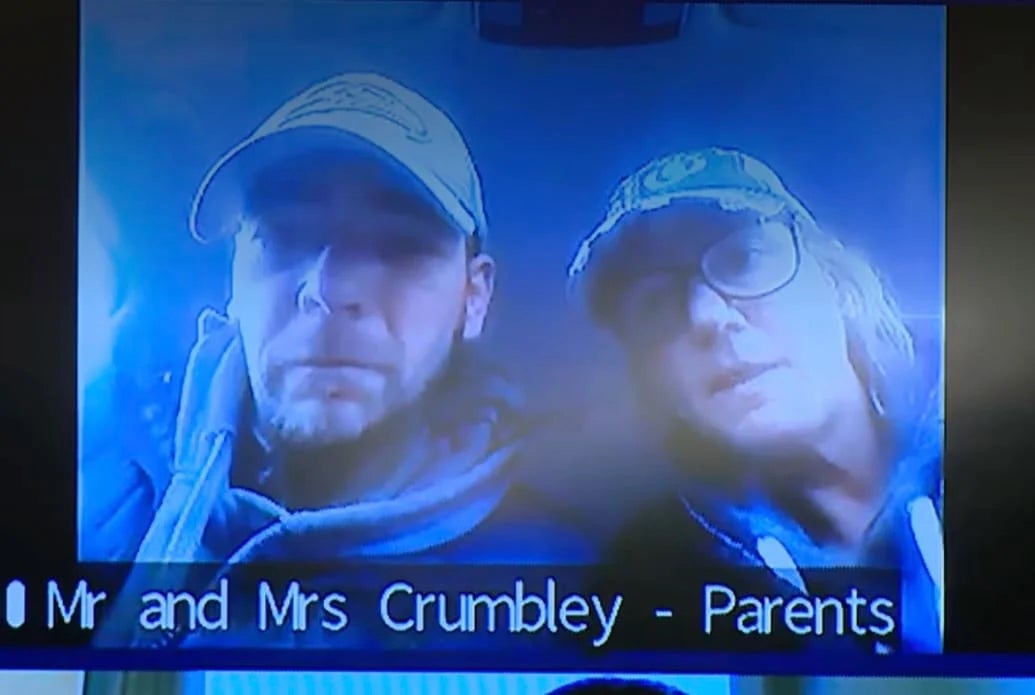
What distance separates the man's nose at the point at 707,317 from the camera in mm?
1222

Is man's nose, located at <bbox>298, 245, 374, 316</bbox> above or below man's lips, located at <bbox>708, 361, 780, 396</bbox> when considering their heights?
above

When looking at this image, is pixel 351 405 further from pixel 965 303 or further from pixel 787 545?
pixel 965 303

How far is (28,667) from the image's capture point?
1231 mm

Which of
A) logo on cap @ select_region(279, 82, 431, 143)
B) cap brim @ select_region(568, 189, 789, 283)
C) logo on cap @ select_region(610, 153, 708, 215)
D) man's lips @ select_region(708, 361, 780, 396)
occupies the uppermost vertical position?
logo on cap @ select_region(279, 82, 431, 143)

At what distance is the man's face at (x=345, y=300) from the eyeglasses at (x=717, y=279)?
0.46ft

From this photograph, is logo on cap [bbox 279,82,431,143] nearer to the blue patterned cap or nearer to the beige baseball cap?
the beige baseball cap

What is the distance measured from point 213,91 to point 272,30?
0.26 feet

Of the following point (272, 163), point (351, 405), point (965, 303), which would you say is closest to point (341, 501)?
point (351, 405)

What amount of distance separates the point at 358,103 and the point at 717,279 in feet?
1.23

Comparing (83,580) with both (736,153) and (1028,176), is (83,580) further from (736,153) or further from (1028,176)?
(1028,176)

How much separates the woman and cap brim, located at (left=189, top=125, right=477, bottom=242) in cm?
15

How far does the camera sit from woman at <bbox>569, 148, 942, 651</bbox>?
1215 mm

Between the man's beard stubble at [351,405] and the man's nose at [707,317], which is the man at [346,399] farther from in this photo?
the man's nose at [707,317]

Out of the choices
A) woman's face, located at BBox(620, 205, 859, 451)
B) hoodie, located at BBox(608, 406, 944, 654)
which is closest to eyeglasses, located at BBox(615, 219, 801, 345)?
woman's face, located at BBox(620, 205, 859, 451)
